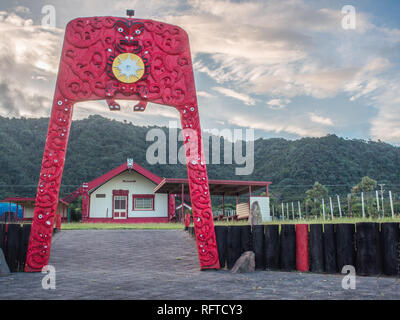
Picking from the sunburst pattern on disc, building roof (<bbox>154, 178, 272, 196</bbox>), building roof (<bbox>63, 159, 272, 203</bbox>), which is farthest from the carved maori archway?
building roof (<bbox>63, 159, 272, 203</bbox>)

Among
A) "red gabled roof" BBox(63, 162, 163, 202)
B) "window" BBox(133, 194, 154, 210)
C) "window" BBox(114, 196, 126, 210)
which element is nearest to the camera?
"red gabled roof" BBox(63, 162, 163, 202)

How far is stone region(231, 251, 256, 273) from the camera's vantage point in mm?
5992

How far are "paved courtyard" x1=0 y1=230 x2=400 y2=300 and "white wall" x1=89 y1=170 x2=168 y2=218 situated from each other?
1490cm

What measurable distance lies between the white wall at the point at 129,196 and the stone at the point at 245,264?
57.3 feet

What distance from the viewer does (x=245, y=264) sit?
238 inches

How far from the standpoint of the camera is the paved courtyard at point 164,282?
4.11m

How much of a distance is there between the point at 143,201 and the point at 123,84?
17430 mm

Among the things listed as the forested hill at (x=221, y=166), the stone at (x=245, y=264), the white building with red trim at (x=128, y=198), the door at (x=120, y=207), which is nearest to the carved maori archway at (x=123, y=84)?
the stone at (x=245, y=264)

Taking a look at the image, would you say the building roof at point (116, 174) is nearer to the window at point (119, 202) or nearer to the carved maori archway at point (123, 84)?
the window at point (119, 202)

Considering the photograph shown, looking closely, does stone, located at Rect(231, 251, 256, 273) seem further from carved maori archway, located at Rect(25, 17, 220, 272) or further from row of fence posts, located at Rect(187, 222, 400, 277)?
carved maori archway, located at Rect(25, 17, 220, 272)

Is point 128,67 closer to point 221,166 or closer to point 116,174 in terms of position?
point 116,174

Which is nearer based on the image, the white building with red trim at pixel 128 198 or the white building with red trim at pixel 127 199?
the white building with red trim at pixel 128 198
